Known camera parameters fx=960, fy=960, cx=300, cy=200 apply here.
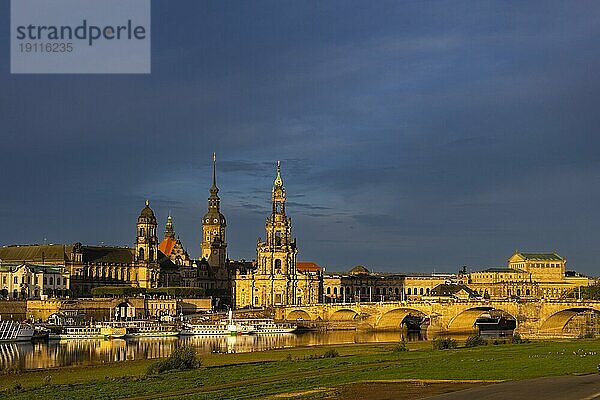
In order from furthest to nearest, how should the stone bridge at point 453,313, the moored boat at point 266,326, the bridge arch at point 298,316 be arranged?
the bridge arch at point 298,316, the moored boat at point 266,326, the stone bridge at point 453,313

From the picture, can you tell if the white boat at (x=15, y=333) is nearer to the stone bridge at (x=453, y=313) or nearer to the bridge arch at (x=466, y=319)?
the stone bridge at (x=453, y=313)

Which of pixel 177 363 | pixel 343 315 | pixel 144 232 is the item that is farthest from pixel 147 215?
pixel 177 363

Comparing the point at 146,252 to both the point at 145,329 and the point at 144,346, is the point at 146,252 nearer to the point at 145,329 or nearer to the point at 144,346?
the point at 145,329

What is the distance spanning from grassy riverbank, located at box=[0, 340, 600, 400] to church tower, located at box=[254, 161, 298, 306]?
292ft

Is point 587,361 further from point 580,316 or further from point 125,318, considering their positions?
point 125,318

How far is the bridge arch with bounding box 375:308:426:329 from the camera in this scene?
114688 millimetres

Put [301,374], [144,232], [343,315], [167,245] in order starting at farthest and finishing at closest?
1. [167,245]
2. [144,232]
3. [343,315]
4. [301,374]

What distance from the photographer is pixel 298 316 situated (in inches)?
5217

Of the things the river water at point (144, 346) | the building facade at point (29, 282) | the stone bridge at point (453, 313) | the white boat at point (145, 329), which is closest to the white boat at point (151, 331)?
the white boat at point (145, 329)

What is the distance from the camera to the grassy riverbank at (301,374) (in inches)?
1682

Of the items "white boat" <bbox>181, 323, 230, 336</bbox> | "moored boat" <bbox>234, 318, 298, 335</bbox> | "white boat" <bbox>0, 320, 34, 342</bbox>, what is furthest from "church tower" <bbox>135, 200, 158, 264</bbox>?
"white boat" <bbox>0, 320, 34, 342</bbox>

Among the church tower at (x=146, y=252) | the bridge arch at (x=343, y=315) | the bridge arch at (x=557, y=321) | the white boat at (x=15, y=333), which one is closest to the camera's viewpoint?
the white boat at (x=15, y=333)

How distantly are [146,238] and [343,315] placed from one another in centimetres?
5330

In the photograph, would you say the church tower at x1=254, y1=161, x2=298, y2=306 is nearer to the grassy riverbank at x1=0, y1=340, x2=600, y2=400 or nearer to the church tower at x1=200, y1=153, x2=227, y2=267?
the church tower at x1=200, y1=153, x2=227, y2=267
